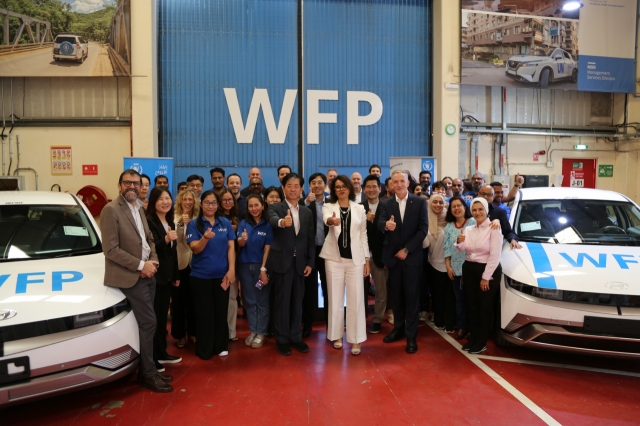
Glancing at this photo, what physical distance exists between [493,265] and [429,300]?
1645 mm

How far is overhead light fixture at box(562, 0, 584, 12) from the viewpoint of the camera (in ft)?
32.1

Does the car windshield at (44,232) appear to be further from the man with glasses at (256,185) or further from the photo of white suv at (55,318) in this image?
the man with glasses at (256,185)

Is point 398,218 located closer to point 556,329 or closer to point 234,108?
point 556,329

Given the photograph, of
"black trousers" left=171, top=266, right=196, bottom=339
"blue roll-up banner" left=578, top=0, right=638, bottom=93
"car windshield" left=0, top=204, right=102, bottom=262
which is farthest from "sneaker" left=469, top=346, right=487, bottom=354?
"blue roll-up banner" left=578, top=0, right=638, bottom=93

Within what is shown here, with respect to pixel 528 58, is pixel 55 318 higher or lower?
lower

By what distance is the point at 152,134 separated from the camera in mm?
8945

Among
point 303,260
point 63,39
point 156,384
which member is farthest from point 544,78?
point 63,39

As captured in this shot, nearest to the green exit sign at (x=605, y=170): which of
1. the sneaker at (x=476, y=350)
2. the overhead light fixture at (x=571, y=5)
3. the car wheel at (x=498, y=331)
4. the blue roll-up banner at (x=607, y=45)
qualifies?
the blue roll-up banner at (x=607, y=45)

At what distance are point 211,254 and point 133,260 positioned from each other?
3.01ft

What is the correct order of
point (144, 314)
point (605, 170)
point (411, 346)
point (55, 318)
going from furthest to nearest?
point (605, 170)
point (411, 346)
point (144, 314)
point (55, 318)

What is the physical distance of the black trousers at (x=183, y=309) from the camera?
430cm

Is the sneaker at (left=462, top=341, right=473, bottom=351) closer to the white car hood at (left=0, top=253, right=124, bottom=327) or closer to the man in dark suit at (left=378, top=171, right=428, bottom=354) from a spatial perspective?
the man in dark suit at (left=378, top=171, right=428, bottom=354)

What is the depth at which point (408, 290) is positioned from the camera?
4.25 m

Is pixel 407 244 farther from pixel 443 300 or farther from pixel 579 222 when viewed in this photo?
pixel 579 222
